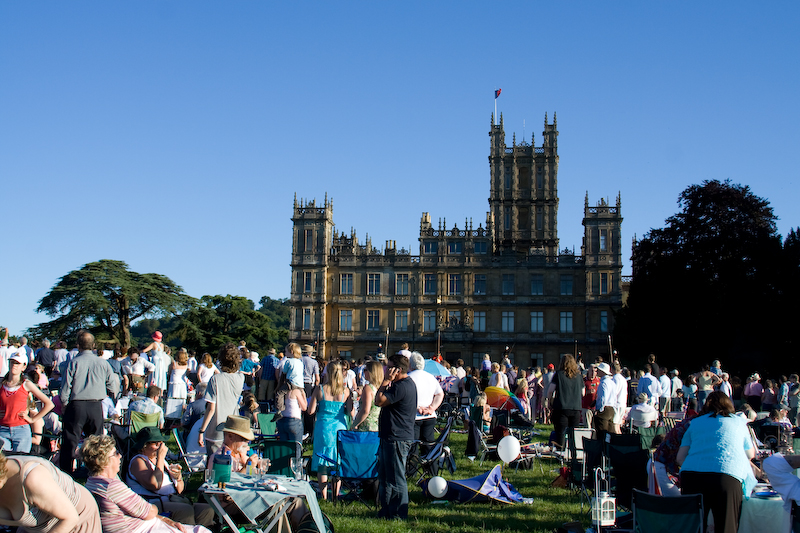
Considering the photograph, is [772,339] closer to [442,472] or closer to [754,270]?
[754,270]

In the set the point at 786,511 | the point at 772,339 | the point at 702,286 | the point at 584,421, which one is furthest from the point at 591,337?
the point at 786,511

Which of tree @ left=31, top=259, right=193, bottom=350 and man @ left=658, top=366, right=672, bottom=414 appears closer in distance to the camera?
man @ left=658, top=366, right=672, bottom=414

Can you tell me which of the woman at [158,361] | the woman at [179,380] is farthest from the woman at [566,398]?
the woman at [158,361]

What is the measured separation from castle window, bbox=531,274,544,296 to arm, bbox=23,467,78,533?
44.9 m

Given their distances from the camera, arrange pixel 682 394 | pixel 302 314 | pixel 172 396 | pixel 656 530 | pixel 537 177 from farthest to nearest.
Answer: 1. pixel 537 177
2. pixel 302 314
3. pixel 682 394
4. pixel 172 396
5. pixel 656 530

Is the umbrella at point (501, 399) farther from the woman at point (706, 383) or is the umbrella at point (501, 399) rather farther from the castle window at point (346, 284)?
the castle window at point (346, 284)

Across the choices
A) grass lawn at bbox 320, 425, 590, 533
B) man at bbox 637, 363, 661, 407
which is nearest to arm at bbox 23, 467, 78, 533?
grass lawn at bbox 320, 425, 590, 533

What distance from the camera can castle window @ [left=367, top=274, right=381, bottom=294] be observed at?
48969 millimetres

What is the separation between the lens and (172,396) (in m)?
13.1

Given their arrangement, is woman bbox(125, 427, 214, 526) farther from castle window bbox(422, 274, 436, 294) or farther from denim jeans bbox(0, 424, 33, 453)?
castle window bbox(422, 274, 436, 294)

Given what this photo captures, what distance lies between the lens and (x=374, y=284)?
49031 millimetres

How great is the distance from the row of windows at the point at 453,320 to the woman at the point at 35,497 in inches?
1730

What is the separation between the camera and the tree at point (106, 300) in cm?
4247

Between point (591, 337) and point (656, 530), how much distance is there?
42604mm
